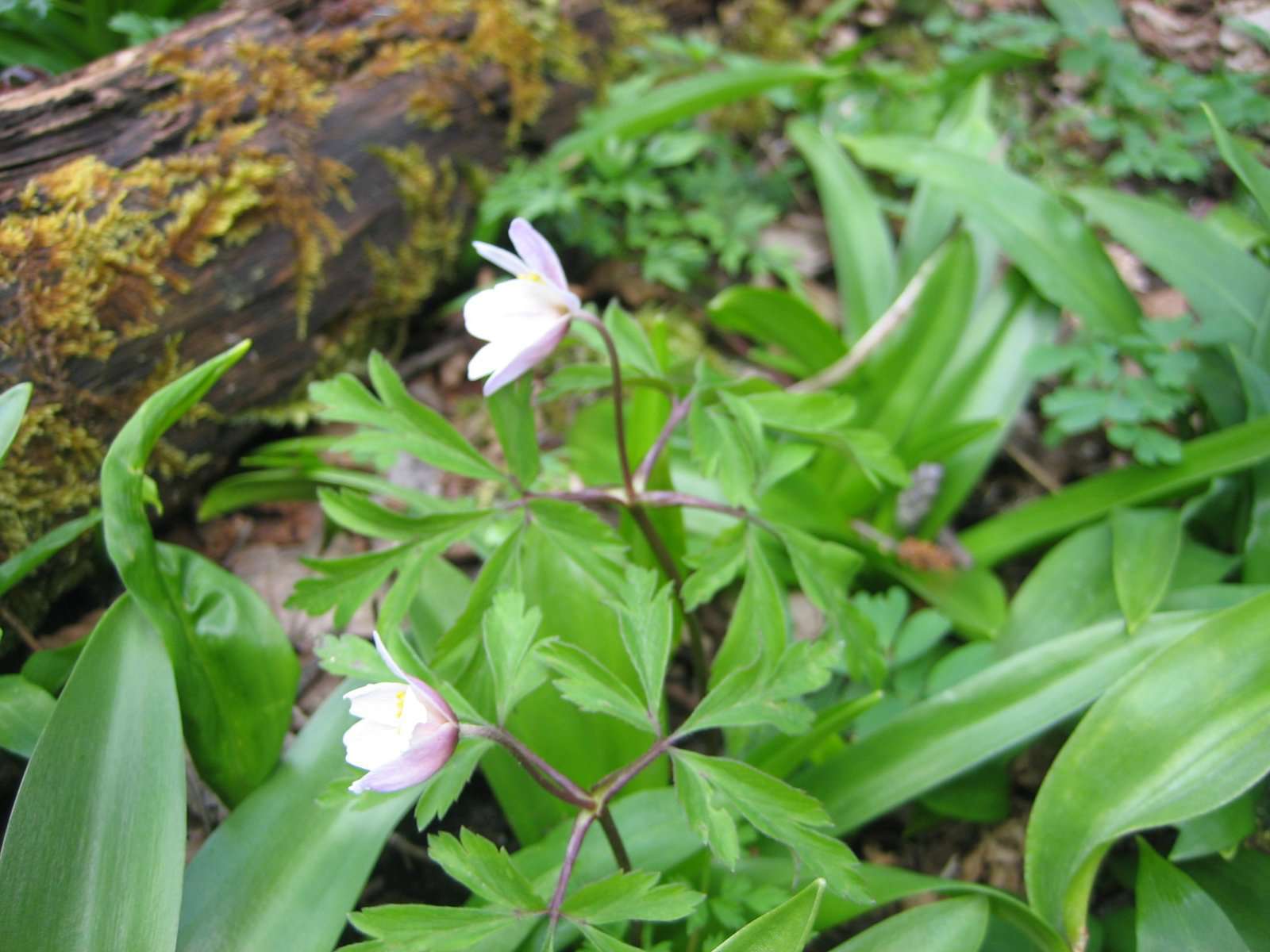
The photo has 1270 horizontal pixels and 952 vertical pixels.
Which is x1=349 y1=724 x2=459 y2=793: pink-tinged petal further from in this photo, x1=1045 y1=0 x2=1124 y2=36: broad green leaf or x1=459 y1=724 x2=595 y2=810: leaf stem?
x1=1045 y1=0 x2=1124 y2=36: broad green leaf

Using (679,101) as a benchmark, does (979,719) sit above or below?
below

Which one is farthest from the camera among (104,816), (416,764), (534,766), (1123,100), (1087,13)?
(1087,13)

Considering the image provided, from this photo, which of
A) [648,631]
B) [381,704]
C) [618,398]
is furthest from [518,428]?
[381,704]

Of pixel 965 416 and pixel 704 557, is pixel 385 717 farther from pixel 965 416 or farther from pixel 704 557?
pixel 965 416

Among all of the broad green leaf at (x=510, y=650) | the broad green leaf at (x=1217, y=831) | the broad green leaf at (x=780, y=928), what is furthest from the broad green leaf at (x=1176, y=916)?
the broad green leaf at (x=510, y=650)

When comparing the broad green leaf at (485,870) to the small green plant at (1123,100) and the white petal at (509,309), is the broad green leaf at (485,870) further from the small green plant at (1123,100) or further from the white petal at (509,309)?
the small green plant at (1123,100)

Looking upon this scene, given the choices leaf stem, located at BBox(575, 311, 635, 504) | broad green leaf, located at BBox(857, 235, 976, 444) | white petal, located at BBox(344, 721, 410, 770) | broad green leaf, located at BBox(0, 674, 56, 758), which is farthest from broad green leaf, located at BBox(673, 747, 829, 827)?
broad green leaf, located at BBox(857, 235, 976, 444)

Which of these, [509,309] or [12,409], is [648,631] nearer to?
[509,309]
